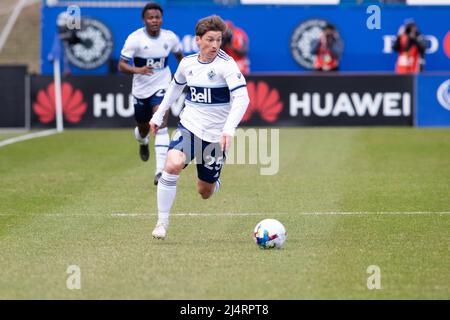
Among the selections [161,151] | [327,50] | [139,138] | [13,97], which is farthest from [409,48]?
[161,151]

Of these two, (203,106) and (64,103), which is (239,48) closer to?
(64,103)

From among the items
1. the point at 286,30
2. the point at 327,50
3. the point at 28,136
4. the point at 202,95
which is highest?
the point at 286,30

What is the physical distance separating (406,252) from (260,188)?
5.58 metres

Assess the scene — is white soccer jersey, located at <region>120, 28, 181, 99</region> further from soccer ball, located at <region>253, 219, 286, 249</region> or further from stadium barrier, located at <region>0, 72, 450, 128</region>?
stadium barrier, located at <region>0, 72, 450, 128</region>

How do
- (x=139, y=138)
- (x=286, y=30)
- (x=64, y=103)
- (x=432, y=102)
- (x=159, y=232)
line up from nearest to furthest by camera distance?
(x=159, y=232)
(x=139, y=138)
(x=64, y=103)
(x=432, y=102)
(x=286, y=30)

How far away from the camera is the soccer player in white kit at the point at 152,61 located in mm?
16344

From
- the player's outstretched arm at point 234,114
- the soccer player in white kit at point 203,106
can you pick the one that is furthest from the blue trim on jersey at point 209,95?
the player's outstretched arm at point 234,114

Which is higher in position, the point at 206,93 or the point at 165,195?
the point at 206,93

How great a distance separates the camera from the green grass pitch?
9.20m

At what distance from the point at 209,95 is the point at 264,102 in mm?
15160

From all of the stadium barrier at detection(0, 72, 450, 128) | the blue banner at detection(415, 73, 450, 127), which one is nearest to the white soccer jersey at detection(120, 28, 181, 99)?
the stadium barrier at detection(0, 72, 450, 128)

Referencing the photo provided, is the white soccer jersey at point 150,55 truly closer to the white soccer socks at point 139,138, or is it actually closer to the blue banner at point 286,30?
the white soccer socks at point 139,138

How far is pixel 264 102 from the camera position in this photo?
26719 mm
